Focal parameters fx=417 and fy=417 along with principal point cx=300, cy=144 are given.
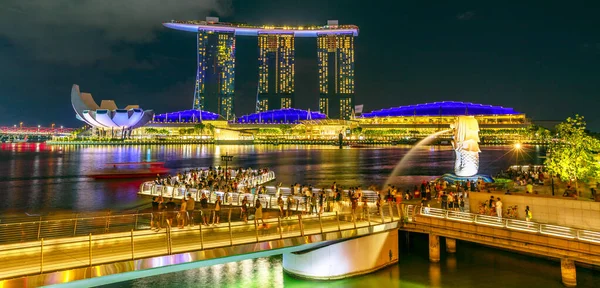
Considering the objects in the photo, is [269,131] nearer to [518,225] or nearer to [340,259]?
[340,259]

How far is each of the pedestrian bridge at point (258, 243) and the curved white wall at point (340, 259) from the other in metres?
0.03

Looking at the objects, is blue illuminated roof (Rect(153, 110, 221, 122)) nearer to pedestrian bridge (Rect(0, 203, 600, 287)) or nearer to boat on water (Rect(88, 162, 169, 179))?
boat on water (Rect(88, 162, 169, 179))

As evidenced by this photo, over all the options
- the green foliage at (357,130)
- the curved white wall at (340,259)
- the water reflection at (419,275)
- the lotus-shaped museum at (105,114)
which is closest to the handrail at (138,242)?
the curved white wall at (340,259)

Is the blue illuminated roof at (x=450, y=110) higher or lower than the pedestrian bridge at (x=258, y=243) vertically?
higher

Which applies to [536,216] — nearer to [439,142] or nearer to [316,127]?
[439,142]

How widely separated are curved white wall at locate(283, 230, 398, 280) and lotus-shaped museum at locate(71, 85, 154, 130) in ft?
432

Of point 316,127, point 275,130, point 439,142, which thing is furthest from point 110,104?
point 439,142

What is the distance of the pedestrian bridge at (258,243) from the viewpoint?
30.2 feet

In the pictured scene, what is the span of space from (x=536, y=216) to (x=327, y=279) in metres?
7.64

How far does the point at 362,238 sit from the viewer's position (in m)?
14.0

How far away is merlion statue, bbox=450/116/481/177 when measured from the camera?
1036 inches

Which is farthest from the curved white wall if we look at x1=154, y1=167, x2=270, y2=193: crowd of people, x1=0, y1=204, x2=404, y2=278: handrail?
x1=154, y1=167, x2=270, y2=193: crowd of people

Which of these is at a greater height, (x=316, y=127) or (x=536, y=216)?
(x=316, y=127)

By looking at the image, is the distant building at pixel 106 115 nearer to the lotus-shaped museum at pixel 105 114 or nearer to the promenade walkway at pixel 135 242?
the lotus-shaped museum at pixel 105 114
